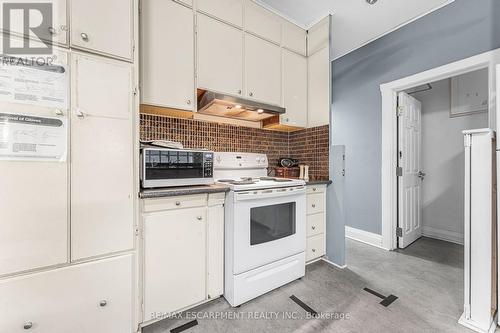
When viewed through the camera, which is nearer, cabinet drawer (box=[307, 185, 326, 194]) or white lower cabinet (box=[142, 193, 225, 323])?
white lower cabinet (box=[142, 193, 225, 323])

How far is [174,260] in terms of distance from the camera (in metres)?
1.45

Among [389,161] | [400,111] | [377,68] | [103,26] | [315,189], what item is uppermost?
[377,68]

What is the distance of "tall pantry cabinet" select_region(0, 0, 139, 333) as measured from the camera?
104cm

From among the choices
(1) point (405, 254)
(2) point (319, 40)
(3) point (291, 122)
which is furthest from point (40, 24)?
(1) point (405, 254)

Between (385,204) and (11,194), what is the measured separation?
133 inches

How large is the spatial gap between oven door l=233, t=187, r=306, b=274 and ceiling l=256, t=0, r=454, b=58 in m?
1.93

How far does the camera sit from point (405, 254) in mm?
2572

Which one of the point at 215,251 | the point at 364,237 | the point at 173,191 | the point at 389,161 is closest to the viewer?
the point at 173,191

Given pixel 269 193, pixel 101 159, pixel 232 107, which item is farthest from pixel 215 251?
pixel 232 107

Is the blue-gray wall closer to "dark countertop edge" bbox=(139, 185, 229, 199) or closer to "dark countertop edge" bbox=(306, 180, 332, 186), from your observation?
"dark countertop edge" bbox=(306, 180, 332, 186)

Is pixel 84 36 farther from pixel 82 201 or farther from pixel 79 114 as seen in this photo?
pixel 82 201

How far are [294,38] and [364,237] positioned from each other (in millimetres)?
2788

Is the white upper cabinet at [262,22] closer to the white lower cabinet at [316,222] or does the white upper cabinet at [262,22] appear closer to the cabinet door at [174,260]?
the white lower cabinet at [316,222]

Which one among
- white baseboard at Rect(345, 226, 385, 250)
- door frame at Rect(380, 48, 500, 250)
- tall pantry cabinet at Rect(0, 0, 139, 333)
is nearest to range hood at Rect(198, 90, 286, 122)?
tall pantry cabinet at Rect(0, 0, 139, 333)
